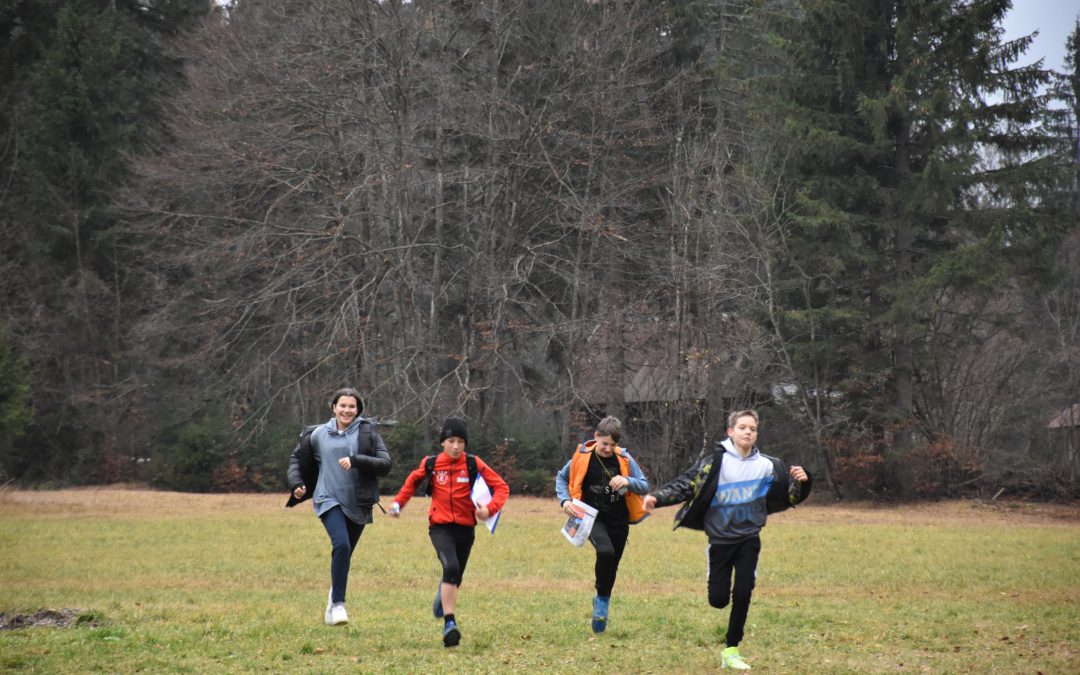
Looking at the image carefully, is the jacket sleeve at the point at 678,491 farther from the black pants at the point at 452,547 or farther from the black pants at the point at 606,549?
the black pants at the point at 452,547

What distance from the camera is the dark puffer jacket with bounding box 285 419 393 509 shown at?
9.66 meters

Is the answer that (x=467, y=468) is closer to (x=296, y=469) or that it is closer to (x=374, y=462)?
(x=374, y=462)

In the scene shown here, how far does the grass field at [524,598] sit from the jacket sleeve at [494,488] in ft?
3.66

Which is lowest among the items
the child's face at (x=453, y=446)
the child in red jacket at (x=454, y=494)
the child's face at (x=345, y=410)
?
the child in red jacket at (x=454, y=494)

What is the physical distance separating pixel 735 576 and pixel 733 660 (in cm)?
61

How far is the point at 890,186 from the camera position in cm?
3172

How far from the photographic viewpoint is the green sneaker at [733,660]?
8.13m

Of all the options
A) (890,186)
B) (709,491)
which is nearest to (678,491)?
(709,491)

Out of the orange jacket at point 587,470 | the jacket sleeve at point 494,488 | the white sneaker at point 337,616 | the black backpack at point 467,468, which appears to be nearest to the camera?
the jacket sleeve at point 494,488

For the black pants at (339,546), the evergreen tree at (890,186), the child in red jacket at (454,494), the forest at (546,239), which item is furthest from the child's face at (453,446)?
the evergreen tree at (890,186)

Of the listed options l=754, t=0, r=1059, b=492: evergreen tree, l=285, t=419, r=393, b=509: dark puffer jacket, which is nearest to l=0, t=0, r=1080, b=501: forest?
l=754, t=0, r=1059, b=492: evergreen tree

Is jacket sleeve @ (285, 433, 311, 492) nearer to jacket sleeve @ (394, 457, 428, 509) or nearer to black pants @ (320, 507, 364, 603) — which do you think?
black pants @ (320, 507, 364, 603)

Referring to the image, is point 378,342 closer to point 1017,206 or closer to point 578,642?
point 1017,206

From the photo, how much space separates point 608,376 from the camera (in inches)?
1323
